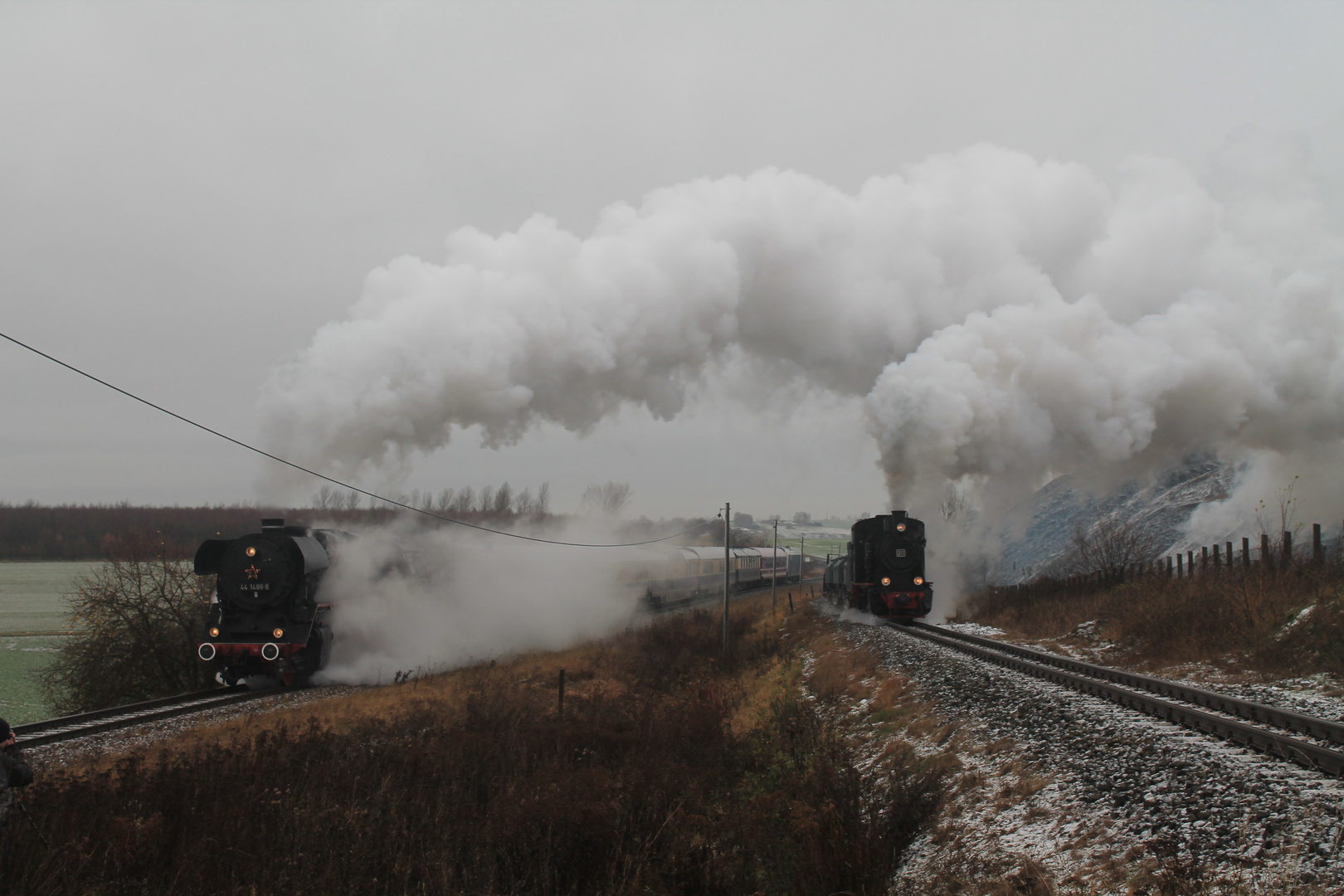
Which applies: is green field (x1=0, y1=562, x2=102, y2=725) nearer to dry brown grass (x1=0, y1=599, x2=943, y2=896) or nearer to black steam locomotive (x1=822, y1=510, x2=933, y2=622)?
dry brown grass (x1=0, y1=599, x2=943, y2=896)

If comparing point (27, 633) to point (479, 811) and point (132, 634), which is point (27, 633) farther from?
point (479, 811)

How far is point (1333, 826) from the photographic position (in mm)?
4828

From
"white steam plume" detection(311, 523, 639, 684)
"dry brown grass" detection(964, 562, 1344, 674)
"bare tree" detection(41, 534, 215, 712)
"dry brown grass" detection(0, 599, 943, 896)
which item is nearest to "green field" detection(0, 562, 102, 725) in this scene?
"bare tree" detection(41, 534, 215, 712)

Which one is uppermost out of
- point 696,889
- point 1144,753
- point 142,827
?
point 1144,753

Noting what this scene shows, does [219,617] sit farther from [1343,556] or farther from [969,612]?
[969,612]

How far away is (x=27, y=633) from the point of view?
4091 cm

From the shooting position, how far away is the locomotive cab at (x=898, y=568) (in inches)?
892

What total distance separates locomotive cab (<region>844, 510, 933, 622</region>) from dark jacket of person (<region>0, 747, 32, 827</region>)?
20199mm

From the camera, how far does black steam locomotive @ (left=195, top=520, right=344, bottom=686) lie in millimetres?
15086

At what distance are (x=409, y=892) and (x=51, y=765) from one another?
6.00 metres

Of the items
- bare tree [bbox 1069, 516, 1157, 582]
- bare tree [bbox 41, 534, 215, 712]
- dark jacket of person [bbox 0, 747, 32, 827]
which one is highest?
bare tree [bbox 1069, 516, 1157, 582]

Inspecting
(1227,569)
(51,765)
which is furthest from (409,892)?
(1227,569)

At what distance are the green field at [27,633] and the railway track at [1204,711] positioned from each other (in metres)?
25.0

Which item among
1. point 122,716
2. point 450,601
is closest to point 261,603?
point 122,716
